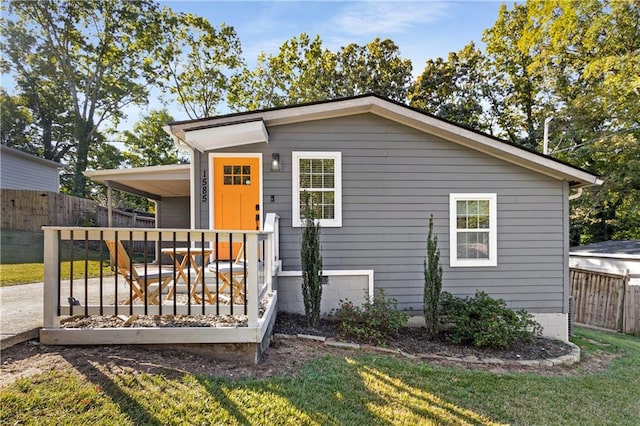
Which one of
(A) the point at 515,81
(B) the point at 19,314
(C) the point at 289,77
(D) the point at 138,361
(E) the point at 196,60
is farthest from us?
(E) the point at 196,60

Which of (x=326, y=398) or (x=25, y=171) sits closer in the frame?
(x=326, y=398)

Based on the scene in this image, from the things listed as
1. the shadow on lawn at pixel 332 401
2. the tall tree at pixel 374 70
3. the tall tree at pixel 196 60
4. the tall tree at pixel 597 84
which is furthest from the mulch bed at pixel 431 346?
the tall tree at pixel 196 60

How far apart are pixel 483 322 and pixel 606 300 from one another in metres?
6.40

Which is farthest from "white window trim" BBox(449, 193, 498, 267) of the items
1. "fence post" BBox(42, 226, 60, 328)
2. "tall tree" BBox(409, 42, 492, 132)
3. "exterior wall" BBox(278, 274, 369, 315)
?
"tall tree" BBox(409, 42, 492, 132)

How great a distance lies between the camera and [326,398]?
2826 millimetres

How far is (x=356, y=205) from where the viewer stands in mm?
6055

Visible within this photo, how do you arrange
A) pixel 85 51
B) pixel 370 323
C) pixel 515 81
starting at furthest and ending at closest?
1. pixel 85 51
2. pixel 515 81
3. pixel 370 323

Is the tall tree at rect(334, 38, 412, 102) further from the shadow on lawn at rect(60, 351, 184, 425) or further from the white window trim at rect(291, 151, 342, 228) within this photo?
the shadow on lawn at rect(60, 351, 184, 425)

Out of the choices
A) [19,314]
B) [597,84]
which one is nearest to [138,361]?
[19,314]

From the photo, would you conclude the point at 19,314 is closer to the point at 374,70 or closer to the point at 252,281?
the point at 252,281

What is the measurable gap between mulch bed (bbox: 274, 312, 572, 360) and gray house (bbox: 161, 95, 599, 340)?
2.53 feet

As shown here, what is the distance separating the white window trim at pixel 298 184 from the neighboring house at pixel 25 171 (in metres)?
16.0

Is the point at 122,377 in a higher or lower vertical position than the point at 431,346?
higher

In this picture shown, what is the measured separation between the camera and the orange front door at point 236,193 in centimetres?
595
